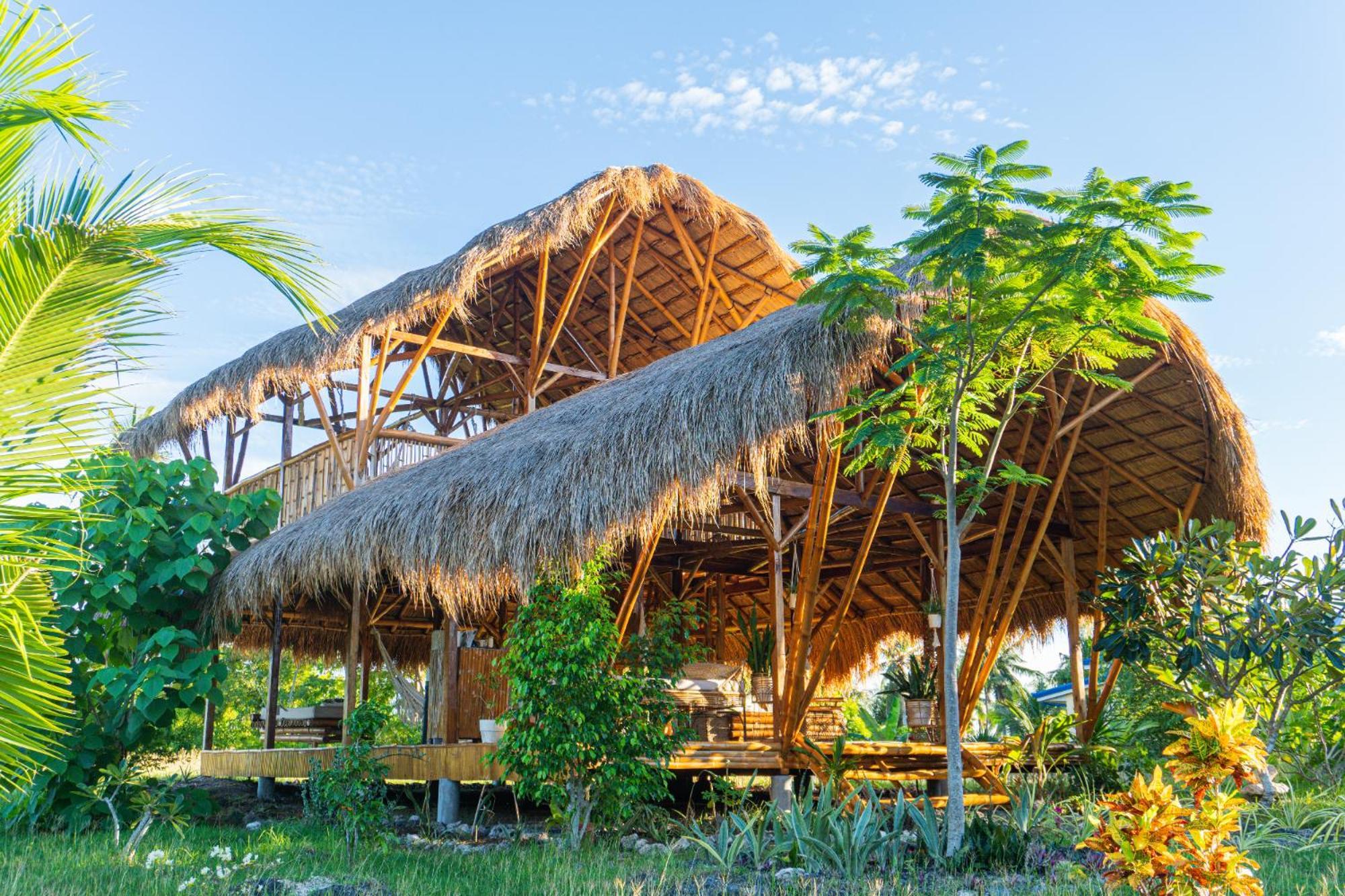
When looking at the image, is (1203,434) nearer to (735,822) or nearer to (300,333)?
(735,822)

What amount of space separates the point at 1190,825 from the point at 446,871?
10.8ft

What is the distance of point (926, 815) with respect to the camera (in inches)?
205

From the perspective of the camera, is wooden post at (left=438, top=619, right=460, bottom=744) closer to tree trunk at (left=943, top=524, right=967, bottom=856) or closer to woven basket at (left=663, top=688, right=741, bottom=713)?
woven basket at (left=663, top=688, right=741, bottom=713)

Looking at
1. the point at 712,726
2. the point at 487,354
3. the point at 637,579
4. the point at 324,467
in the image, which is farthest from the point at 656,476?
the point at 324,467

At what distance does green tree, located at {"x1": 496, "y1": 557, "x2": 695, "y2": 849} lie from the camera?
5984mm

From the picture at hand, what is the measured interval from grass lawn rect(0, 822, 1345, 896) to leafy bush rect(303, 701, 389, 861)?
0.44 ft

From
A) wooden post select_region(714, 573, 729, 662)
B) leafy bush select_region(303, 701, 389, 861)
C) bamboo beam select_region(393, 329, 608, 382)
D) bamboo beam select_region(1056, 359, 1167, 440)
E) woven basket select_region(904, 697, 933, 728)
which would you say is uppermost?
bamboo beam select_region(393, 329, 608, 382)

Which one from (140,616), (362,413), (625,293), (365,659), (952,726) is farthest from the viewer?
(625,293)

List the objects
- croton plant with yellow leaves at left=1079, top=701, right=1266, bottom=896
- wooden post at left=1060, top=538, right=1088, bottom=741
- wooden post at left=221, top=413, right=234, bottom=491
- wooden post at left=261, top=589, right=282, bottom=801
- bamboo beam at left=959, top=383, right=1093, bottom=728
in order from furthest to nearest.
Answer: wooden post at left=221, top=413, right=234, bottom=491
wooden post at left=261, top=589, right=282, bottom=801
wooden post at left=1060, top=538, right=1088, bottom=741
bamboo beam at left=959, top=383, right=1093, bottom=728
croton plant with yellow leaves at left=1079, top=701, right=1266, bottom=896

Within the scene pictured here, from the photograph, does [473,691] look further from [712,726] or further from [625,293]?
[625,293]

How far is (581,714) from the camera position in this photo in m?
5.95

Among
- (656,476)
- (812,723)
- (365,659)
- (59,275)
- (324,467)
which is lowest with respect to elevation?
(812,723)

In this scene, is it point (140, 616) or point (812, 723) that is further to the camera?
point (812, 723)

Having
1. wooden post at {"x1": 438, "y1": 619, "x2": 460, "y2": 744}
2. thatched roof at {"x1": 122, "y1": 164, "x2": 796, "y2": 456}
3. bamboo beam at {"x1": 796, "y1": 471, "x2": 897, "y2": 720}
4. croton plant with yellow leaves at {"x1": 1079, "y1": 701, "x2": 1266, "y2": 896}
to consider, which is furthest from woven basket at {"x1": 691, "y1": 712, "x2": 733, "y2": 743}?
croton plant with yellow leaves at {"x1": 1079, "y1": 701, "x2": 1266, "y2": 896}
